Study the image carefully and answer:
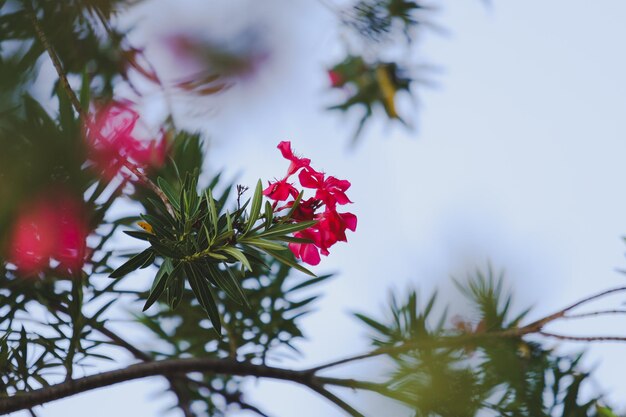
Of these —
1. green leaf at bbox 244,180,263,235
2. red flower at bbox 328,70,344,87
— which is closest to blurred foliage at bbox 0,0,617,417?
green leaf at bbox 244,180,263,235

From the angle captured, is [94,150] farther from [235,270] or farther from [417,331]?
[417,331]

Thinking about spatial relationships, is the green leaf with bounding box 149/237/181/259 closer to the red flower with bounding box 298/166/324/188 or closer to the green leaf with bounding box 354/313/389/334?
the red flower with bounding box 298/166/324/188

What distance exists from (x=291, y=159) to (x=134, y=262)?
0.19 m

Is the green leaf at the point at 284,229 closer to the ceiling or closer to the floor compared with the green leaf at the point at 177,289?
closer to the ceiling

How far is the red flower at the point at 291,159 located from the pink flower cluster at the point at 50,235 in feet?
0.94

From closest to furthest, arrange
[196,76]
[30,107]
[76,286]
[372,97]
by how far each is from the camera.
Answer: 1. [76,286]
2. [30,107]
3. [196,76]
4. [372,97]

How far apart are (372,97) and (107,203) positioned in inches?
39.3

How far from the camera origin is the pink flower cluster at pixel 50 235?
3.00 ft

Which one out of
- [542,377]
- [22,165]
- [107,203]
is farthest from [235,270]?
[542,377]

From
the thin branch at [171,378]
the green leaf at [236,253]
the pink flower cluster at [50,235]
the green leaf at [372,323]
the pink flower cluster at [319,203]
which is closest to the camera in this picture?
the green leaf at [236,253]

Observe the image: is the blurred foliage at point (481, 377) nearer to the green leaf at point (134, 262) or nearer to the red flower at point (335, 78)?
the green leaf at point (134, 262)

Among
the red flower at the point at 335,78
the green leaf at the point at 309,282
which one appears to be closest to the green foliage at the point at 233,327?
the green leaf at the point at 309,282

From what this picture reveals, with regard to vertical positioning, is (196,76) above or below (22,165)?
above

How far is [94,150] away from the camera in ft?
3.24
